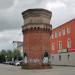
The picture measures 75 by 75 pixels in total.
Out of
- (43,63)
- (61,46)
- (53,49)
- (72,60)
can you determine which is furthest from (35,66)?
(53,49)

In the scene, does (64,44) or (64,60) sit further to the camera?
(64,44)

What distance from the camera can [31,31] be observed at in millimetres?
39625

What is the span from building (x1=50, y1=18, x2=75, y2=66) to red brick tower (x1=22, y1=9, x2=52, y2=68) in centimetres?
3354

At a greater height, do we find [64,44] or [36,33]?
[64,44]

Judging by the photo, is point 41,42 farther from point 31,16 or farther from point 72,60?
point 72,60

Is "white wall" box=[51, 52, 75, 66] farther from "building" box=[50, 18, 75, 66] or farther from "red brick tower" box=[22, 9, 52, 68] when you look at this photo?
"red brick tower" box=[22, 9, 52, 68]

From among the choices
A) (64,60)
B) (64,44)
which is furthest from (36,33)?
(64,44)

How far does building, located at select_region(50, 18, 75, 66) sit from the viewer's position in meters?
73.0

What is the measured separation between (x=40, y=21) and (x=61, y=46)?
42566 mm

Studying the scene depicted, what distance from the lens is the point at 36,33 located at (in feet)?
130

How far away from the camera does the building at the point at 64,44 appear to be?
73.0 meters

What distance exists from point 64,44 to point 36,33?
39.8m

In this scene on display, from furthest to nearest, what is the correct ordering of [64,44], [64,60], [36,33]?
[64,44]
[64,60]
[36,33]

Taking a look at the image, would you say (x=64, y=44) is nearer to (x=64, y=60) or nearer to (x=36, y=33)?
(x=64, y=60)
